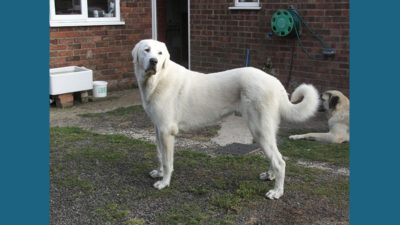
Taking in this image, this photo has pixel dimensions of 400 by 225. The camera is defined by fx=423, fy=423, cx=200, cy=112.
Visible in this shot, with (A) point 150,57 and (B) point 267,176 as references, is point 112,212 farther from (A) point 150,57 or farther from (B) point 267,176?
(B) point 267,176

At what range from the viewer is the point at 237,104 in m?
4.33

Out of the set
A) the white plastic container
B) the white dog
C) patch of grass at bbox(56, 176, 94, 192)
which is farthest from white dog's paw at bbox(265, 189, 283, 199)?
the white plastic container

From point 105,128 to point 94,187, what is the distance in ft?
8.74

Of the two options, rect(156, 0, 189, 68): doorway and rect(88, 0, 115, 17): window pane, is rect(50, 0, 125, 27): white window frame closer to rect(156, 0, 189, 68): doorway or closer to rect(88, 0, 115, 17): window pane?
rect(88, 0, 115, 17): window pane

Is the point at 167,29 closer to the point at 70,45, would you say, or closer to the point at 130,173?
the point at 70,45

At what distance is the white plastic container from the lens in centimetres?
826

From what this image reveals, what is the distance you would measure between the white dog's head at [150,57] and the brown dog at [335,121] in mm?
3015

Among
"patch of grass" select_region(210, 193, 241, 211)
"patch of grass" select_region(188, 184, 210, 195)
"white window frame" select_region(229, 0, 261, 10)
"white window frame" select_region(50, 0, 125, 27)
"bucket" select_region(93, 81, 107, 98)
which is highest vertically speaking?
"white window frame" select_region(229, 0, 261, 10)

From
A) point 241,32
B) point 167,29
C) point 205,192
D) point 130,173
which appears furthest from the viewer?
point 167,29

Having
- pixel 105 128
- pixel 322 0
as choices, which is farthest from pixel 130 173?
pixel 322 0

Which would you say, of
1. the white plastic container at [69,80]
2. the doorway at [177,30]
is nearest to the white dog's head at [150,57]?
the white plastic container at [69,80]

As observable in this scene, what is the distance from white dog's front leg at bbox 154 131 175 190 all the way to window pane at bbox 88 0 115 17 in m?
6.56

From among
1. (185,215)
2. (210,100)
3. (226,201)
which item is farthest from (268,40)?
(185,215)

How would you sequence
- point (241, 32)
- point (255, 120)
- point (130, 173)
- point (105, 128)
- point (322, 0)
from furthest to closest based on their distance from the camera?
point (241, 32), point (322, 0), point (105, 128), point (130, 173), point (255, 120)
